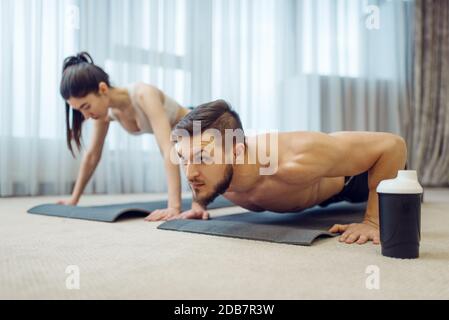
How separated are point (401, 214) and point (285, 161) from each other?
12.5 inches

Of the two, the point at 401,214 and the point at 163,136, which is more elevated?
the point at 163,136

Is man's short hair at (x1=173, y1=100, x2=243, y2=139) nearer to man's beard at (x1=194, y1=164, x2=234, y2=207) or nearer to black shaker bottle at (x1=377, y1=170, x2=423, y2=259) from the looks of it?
man's beard at (x1=194, y1=164, x2=234, y2=207)

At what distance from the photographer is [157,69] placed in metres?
2.77

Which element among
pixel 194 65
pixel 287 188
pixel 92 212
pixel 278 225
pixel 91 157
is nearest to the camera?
pixel 287 188

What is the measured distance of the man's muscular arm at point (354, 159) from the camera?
1004 mm

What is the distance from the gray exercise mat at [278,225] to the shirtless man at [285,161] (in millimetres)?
89

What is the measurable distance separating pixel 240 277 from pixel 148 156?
2.15 meters

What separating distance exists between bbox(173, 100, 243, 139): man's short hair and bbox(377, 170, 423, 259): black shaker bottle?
0.38 meters

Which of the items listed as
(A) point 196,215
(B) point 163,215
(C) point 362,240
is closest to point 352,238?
(C) point 362,240

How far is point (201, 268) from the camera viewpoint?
0.76 m

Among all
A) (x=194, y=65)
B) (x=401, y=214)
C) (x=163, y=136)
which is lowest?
(x=401, y=214)

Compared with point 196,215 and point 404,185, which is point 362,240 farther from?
point 196,215

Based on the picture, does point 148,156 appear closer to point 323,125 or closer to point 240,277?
point 323,125

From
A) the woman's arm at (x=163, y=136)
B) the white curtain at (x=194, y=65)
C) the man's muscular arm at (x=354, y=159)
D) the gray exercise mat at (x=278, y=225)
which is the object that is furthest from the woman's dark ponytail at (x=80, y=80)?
the white curtain at (x=194, y=65)
